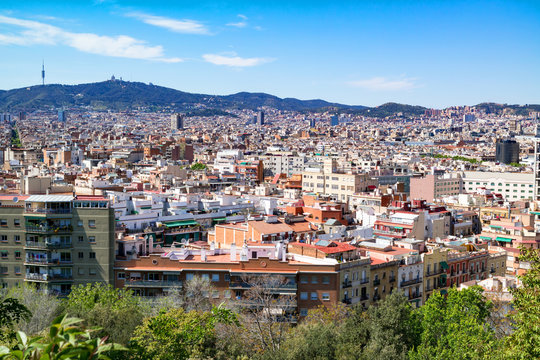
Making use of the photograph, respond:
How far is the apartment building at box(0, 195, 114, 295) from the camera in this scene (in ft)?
100

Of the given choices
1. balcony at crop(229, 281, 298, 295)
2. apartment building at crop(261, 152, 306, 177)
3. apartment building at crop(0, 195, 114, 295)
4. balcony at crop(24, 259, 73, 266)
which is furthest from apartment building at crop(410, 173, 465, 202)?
balcony at crop(24, 259, 73, 266)

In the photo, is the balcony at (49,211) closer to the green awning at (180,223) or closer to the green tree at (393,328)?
the green awning at (180,223)

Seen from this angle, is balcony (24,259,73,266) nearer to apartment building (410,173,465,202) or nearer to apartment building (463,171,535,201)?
apartment building (410,173,465,202)

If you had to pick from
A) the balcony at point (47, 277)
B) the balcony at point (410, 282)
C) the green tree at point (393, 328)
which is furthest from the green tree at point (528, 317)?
the balcony at point (47, 277)

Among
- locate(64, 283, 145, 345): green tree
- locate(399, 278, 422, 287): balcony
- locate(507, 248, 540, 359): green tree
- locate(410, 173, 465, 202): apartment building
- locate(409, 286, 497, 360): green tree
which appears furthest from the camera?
locate(410, 173, 465, 202): apartment building

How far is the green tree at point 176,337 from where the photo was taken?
1994 centimetres

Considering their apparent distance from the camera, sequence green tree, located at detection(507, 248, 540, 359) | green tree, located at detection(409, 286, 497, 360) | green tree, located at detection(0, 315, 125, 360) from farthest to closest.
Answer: green tree, located at detection(409, 286, 497, 360), green tree, located at detection(507, 248, 540, 359), green tree, located at detection(0, 315, 125, 360)

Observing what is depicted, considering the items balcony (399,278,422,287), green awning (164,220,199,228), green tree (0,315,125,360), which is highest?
green tree (0,315,125,360)

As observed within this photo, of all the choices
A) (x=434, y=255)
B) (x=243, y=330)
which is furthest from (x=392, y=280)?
(x=243, y=330)

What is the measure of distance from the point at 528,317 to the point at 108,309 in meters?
15.6

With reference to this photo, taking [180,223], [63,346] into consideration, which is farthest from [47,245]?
[63,346]

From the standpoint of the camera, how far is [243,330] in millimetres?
24266

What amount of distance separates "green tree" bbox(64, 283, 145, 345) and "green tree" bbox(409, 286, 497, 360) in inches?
380

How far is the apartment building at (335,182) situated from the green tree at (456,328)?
46.5 meters
